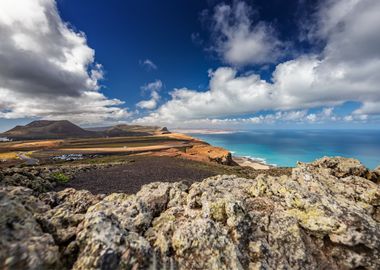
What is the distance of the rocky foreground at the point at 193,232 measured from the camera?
18.7 ft

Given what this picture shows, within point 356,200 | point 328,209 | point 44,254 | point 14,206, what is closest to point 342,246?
point 328,209

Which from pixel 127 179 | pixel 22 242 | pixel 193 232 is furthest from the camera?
pixel 127 179

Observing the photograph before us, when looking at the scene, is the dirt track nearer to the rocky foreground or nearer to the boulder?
the rocky foreground

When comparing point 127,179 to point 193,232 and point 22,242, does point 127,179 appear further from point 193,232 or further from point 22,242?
point 22,242

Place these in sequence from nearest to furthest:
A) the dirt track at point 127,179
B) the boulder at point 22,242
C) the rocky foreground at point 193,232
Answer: the boulder at point 22,242, the rocky foreground at point 193,232, the dirt track at point 127,179

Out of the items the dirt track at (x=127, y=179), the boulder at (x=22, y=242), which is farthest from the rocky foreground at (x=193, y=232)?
the dirt track at (x=127, y=179)

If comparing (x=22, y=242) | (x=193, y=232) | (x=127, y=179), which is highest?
(x=22, y=242)

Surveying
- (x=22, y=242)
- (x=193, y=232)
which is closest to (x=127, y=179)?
(x=193, y=232)

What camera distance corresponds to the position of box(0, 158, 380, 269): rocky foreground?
18.7ft

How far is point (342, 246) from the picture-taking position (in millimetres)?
8297

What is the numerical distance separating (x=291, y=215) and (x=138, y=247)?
7.54 meters

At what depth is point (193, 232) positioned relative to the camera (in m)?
7.52

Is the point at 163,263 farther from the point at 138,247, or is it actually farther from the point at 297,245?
the point at 297,245

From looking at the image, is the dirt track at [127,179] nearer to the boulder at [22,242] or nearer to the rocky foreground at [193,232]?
the rocky foreground at [193,232]
